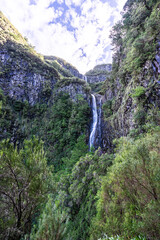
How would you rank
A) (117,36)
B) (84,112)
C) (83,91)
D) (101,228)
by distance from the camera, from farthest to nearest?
(83,91) → (84,112) → (117,36) → (101,228)

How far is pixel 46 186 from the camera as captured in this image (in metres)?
4.46

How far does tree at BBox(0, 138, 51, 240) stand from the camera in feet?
11.9

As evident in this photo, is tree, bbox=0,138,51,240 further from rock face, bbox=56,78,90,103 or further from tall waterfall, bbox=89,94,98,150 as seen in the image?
rock face, bbox=56,78,90,103

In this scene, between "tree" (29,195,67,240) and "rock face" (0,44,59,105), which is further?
"rock face" (0,44,59,105)

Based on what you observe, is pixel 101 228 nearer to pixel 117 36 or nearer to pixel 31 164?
pixel 31 164

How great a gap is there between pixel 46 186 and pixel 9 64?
33.4 m

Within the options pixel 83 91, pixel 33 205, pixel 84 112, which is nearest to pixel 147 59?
pixel 33 205

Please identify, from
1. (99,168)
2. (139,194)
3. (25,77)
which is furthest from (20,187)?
(25,77)

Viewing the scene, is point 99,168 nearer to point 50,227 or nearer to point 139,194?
point 139,194

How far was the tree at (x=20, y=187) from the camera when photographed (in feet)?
11.9

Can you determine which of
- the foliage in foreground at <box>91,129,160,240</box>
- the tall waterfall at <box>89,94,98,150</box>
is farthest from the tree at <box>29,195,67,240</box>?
the tall waterfall at <box>89,94,98,150</box>

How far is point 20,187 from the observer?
399cm

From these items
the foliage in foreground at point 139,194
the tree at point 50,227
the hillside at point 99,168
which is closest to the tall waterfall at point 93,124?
the hillside at point 99,168

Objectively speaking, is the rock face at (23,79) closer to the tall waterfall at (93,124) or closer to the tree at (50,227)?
the tall waterfall at (93,124)
